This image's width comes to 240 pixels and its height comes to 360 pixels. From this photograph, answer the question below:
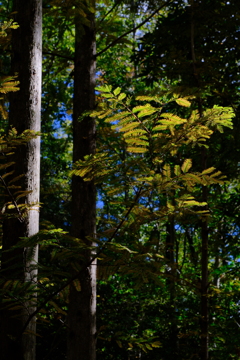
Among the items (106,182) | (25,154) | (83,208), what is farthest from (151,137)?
(83,208)

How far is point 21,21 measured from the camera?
3.33 metres

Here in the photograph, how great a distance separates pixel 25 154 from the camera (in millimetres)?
3070

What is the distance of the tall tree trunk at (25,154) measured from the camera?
276 cm

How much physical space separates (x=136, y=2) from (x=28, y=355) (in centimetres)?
617

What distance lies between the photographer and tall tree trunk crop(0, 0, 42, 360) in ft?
9.05

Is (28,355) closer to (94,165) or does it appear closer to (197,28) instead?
(94,165)

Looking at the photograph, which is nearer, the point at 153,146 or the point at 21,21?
the point at 153,146

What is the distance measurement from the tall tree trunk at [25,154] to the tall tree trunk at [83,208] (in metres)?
0.86

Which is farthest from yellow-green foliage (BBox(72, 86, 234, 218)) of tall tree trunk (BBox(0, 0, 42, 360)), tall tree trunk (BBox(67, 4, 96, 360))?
tall tree trunk (BBox(67, 4, 96, 360))

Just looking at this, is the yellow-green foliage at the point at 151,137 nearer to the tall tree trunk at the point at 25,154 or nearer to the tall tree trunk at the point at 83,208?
the tall tree trunk at the point at 25,154

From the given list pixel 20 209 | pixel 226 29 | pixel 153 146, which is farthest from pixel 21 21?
pixel 226 29

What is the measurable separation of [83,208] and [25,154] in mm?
1475

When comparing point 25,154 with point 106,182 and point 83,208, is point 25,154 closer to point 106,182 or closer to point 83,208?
point 106,182

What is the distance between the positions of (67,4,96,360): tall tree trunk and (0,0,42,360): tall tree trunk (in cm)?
86
